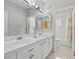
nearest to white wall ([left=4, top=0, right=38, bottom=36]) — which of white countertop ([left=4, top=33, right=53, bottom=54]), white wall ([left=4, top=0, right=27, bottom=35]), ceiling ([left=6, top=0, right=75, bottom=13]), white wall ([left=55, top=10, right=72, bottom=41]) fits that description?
white wall ([left=4, top=0, right=27, bottom=35])

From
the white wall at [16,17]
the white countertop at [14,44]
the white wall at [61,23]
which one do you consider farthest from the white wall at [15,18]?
the white wall at [61,23]

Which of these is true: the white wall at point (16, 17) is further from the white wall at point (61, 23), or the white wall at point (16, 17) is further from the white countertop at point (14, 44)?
the white wall at point (61, 23)

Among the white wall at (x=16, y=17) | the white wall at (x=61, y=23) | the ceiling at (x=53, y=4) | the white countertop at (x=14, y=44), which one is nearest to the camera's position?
the white countertop at (x=14, y=44)

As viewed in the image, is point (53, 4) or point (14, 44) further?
point (53, 4)

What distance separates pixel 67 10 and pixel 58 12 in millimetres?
410

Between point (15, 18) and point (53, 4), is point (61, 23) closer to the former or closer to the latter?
point (53, 4)

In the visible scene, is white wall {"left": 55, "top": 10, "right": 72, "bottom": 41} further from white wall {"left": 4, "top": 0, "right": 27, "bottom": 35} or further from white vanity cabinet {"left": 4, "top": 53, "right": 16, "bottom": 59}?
white vanity cabinet {"left": 4, "top": 53, "right": 16, "bottom": 59}

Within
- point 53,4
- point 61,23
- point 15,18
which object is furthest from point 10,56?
point 53,4

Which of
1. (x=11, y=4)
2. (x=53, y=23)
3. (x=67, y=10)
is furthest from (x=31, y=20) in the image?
(x=67, y=10)

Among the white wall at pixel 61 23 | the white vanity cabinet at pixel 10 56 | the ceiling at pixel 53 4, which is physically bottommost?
the white vanity cabinet at pixel 10 56

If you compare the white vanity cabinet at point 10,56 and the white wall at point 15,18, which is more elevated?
the white wall at point 15,18
